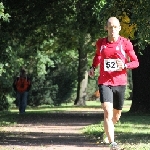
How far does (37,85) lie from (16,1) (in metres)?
19.2

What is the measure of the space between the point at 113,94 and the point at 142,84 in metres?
14.4

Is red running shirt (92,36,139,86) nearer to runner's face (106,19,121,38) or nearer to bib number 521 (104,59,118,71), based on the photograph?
bib number 521 (104,59,118,71)

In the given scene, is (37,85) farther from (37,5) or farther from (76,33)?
(37,5)

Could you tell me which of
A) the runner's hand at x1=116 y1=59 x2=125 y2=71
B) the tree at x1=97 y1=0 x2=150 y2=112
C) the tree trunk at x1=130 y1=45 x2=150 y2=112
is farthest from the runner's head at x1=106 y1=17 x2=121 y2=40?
the tree trunk at x1=130 y1=45 x2=150 y2=112

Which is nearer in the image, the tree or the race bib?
the race bib

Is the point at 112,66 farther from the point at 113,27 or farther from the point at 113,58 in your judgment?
the point at 113,27

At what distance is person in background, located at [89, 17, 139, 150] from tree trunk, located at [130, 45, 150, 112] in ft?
46.0

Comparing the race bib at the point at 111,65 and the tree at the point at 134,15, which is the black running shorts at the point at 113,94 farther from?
the tree at the point at 134,15

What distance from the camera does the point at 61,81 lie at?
4669 centimetres

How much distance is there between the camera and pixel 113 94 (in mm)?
9344

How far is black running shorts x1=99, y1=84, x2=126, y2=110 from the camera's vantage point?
9117mm

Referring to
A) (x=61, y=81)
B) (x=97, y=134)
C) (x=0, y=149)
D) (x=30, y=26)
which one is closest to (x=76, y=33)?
(x=30, y=26)

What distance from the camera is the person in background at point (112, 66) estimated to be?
29.7 feet

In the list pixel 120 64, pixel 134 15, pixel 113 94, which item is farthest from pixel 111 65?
pixel 134 15
